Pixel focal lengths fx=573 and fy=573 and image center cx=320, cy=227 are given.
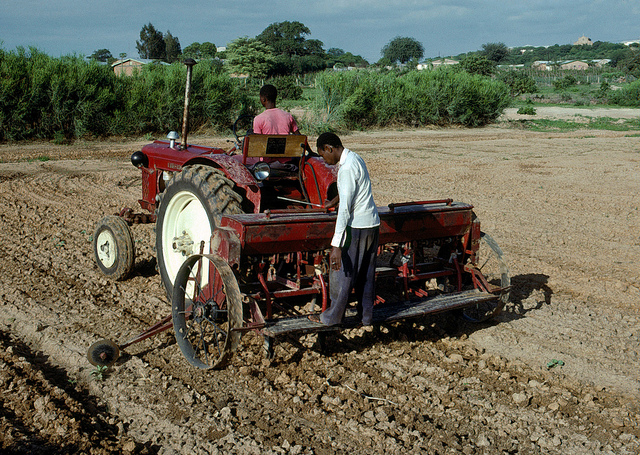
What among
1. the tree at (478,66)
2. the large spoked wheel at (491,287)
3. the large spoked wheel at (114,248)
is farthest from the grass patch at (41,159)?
the tree at (478,66)

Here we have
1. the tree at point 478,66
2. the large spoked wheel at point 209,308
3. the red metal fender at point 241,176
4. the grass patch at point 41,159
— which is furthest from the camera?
the tree at point 478,66

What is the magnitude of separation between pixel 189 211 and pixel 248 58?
57.0m

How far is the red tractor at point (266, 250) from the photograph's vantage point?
3.99 m

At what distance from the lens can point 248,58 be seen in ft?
194

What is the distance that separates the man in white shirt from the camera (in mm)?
3783

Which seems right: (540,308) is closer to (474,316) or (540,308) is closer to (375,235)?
(474,316)

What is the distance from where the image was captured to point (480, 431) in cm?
344

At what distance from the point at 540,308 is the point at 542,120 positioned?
1127 inches

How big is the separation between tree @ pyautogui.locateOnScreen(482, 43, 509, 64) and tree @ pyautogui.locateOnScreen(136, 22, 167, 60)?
183 ft

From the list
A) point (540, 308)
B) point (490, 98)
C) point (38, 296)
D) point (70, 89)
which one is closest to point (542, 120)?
point (490, 98)

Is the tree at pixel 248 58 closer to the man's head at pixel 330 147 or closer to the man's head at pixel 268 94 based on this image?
the man's head at pixel 268 94

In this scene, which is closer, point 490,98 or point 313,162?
point 313,162

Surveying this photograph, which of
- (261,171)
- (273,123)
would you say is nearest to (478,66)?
(273,123)

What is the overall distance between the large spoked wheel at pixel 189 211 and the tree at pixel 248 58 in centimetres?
5538
